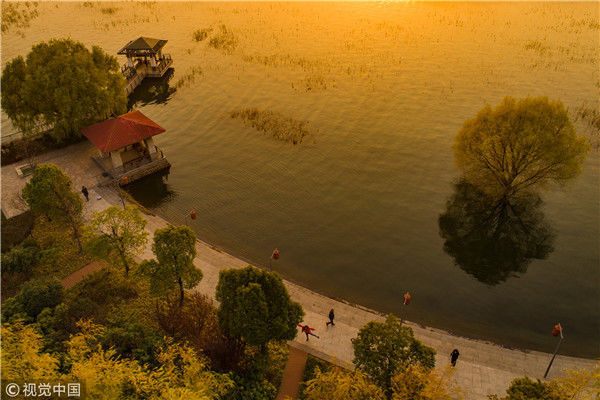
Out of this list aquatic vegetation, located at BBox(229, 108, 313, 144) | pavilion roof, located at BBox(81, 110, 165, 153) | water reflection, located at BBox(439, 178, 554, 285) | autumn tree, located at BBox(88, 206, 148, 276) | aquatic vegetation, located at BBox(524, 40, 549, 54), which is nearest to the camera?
autumn tree, located at BBox(88, 206, 148, 276)

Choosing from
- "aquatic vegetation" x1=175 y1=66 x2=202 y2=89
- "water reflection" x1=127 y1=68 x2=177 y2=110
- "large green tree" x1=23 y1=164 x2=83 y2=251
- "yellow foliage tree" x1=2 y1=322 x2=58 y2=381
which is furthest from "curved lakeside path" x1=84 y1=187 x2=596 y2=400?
"aquatic vegetation" x1=175 y1=66 x2=202 y2=89

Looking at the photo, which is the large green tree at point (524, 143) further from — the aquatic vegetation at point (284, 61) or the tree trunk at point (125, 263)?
the aquatic vegetation at point (284, 61)

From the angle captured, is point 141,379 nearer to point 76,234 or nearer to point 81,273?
point 81,273

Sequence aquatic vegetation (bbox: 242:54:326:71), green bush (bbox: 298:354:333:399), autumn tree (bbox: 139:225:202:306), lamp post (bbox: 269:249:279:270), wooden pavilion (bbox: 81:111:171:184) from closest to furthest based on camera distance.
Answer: green bush (bbox: 298:354:333:399), autumn tree (bbox: 139:225:202:306), lamp post (bbox: 269:249:279:270), wooden pavilion (bbox: 81:111:171:184), aquatic vegetation (bbox: 242:54:326:71)

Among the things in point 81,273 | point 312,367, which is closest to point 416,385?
point 312,367

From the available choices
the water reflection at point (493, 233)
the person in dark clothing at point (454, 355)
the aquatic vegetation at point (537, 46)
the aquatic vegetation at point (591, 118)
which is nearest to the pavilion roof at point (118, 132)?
the water reflection at point (493, 233)

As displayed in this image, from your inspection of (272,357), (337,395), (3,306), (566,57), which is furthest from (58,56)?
(566,57)

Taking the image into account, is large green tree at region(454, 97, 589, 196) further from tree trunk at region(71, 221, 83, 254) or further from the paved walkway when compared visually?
tree trunk at region(71, 221, 83, 254)
